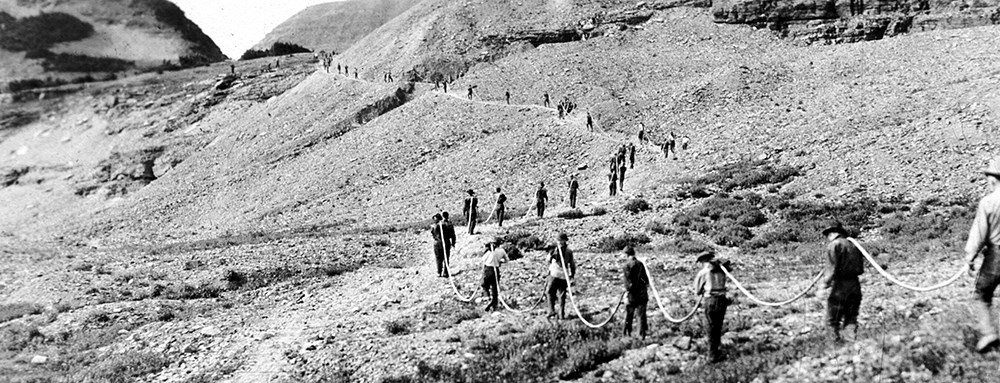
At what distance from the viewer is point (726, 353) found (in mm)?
10898

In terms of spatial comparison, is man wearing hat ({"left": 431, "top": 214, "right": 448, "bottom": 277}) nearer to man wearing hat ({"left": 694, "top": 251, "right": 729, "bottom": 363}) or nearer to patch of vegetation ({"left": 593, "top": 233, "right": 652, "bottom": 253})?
patch of vegetation ({"left": 593, "top": 233, "right": 652, "bottom": 253})

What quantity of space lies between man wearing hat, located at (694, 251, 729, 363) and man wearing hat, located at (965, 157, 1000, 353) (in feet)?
10.1

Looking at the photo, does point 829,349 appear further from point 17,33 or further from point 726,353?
point 17,33

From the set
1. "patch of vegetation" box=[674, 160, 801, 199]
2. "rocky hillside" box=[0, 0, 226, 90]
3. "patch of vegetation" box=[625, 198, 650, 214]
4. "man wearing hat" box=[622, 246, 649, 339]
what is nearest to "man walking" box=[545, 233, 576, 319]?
→ "man wearing hat" box=[622, 246, 649, 339]

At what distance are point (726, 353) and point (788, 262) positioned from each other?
848cm

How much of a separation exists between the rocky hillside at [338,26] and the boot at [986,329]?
164753 millimetres

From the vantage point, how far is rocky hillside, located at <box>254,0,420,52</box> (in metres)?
175

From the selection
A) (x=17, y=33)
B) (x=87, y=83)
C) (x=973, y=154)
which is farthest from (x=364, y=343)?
(x=17, y=33)

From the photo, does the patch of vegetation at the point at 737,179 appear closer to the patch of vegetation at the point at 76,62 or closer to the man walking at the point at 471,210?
the man walking at the point at 471,210


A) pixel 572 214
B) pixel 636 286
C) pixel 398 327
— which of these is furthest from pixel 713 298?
pixel 572 214

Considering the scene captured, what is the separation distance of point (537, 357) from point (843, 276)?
16.7ft

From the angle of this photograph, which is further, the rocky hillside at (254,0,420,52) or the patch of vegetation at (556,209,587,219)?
the rocky hillside at (254,0,420,52)

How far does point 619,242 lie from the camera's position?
23250 millimetres

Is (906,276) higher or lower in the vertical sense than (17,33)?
lower
